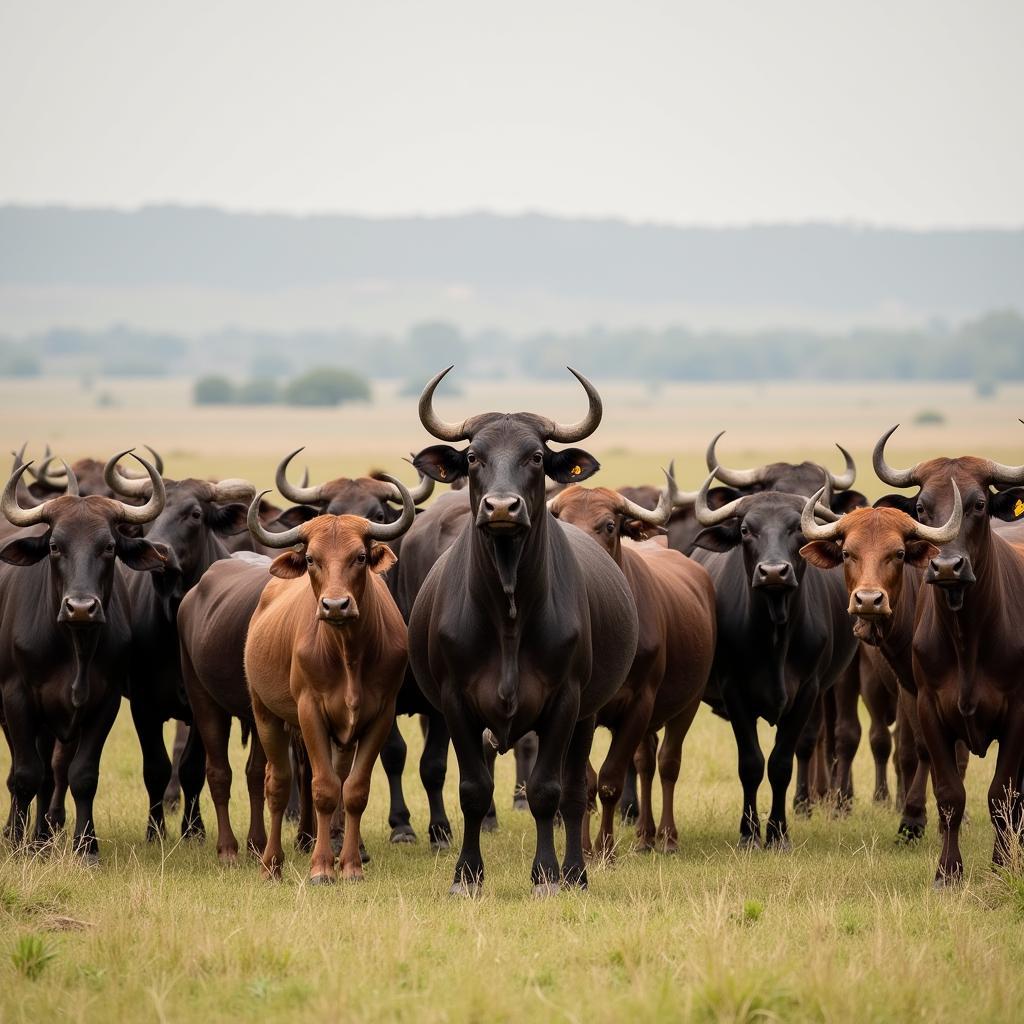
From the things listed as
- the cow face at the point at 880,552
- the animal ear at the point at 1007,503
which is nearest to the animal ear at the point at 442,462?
the cow face at the point at 880,552

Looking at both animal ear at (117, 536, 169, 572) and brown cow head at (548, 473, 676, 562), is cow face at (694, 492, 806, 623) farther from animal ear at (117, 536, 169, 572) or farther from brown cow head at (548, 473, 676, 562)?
animal ear at (117, 536, 169, 572)

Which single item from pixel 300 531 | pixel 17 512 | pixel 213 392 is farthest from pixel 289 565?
pixel 213 392

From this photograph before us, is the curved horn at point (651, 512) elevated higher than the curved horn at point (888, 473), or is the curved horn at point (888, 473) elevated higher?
the curved horn at point (888, 473)

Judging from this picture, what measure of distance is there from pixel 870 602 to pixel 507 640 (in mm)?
2038

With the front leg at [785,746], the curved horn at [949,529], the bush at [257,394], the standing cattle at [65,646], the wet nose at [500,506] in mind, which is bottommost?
the front leg at [785,746]

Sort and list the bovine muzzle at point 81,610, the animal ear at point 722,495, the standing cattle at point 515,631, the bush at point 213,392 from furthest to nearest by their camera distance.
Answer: the bush at point 213,392, the animal ear at point 722,495, the bovine muzzle at point 81,610, the standing cattle at point 515,631

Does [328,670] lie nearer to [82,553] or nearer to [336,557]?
[336,557]

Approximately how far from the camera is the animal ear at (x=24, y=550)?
11227 millimetres

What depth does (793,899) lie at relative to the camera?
957 centimetres

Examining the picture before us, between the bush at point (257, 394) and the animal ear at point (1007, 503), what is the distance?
137 meters

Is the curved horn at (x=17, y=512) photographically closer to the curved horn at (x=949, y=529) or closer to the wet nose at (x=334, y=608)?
the wet nose at (x=334, y=608)

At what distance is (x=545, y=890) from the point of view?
9.59 metres

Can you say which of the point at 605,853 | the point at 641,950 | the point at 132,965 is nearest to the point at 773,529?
the point at 605,853

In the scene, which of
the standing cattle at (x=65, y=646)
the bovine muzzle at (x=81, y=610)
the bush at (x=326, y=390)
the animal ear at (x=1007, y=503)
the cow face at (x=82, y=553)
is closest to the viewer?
the animal ear at (x=1007, y=503)
